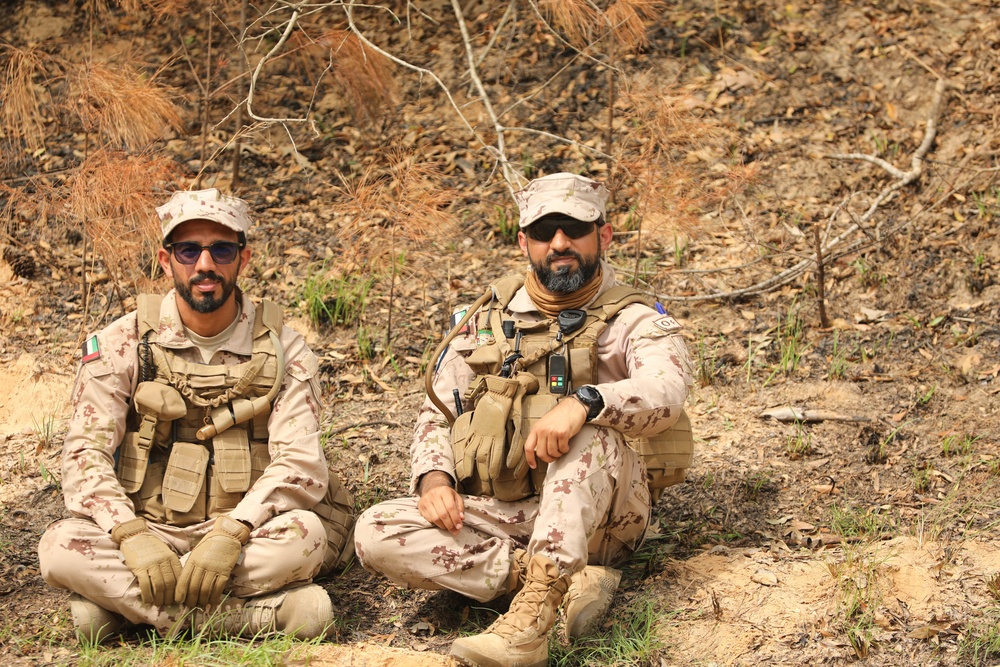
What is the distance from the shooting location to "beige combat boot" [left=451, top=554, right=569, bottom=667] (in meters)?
3.52

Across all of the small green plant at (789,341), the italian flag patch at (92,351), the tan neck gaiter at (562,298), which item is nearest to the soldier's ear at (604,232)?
the tan neck gaiter at (562,298)

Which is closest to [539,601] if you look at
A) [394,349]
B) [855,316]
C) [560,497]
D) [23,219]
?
[560,497]

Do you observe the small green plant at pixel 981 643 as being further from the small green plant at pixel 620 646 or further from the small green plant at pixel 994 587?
the small green plant at pixel 620 646

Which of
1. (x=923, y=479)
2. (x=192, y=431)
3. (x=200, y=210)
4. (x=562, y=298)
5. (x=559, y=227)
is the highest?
(x=200, y=210)

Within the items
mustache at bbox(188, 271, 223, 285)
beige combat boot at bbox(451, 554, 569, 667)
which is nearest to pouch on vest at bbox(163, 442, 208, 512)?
mustache at bbox(188, 271, 223, 285)

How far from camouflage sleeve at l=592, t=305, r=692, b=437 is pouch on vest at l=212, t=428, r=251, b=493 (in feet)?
4.28

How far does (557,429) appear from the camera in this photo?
378 centimetres

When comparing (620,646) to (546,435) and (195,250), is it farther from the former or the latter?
(195,250)

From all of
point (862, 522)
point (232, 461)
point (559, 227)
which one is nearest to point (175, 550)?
point (232, 461)

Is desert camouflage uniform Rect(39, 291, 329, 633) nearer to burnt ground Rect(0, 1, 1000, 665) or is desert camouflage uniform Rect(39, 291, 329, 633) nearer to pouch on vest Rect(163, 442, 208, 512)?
pouch on vest Rect(163, 442, 208, 512)

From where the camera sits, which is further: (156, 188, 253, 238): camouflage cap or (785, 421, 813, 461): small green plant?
(785, 421, 813, 461): small green plant

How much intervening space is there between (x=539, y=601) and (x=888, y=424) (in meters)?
2.34

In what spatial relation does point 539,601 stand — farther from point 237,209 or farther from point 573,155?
point 573,155

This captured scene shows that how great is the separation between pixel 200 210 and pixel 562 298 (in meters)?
1.34
